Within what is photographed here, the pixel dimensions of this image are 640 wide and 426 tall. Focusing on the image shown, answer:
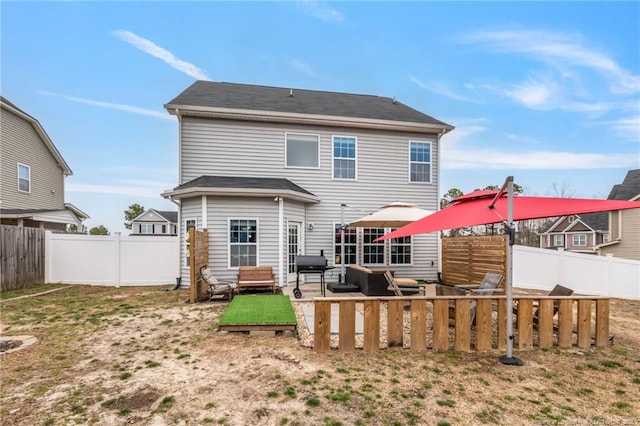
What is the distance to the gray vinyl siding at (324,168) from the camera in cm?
1088

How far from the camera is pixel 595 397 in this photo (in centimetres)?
342

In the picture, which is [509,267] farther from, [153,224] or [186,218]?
[153,224]

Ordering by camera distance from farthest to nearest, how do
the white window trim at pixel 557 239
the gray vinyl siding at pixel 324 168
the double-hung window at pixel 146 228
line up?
the double-hung window at pixel 146 228
the white window trim at pixel 557 239
the gray vinyl siding at pixel 324 168

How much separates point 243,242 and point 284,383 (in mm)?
6837

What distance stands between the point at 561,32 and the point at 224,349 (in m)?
17.0

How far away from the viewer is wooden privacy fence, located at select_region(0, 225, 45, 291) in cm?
970

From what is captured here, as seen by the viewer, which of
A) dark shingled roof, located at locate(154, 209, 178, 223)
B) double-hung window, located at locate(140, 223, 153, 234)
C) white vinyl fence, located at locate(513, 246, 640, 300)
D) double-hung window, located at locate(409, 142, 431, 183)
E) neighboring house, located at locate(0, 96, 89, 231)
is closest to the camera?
white vinyl fence, located at locate(513, 246, 640, 300)

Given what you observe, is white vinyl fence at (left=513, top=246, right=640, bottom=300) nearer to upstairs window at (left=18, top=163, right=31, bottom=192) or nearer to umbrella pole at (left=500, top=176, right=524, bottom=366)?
umbrella pole at (left=500, top=176, right=524, bottom=366)

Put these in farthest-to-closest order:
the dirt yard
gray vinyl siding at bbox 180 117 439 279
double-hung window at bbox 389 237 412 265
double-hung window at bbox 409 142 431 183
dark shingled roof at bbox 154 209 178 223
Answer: dark shingled roof at bbox 154 209 178 223 < double-hung window at bbox 409 142 431 183 < double-hung window at bbox 389 237 412 265 < gray vinyl siding at bbox 180 117 439 279 < the dirt yard

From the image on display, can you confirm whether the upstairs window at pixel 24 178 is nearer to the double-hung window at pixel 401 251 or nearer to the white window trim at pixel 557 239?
the double-hung window at pixel 401 251

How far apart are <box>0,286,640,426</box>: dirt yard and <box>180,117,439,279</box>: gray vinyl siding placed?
217 inches

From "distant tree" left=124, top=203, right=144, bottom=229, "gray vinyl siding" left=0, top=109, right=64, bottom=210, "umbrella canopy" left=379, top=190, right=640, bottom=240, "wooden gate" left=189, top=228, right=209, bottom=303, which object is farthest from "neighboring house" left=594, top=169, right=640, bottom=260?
"distant tree" left=124, top=203, right=144, bottom=229

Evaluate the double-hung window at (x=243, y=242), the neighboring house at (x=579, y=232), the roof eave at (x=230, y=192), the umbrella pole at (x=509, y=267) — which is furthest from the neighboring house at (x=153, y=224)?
the neighboring house at (x=579, y=232)

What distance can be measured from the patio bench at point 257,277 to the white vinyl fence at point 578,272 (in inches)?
359
